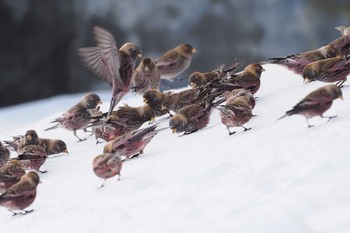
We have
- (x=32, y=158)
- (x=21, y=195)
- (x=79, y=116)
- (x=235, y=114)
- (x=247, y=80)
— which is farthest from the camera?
(x=79, y=116)

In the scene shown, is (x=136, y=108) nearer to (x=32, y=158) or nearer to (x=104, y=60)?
(x=104, y=60)

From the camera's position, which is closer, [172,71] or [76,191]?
[76,191]

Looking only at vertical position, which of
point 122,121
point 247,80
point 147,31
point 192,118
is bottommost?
point 147,31

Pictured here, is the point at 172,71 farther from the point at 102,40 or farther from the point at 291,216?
the point at 291,216

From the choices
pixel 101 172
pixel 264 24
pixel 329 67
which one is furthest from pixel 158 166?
pixel 264 24

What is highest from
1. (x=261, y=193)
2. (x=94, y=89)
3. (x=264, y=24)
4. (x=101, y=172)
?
(x=261, y=193)

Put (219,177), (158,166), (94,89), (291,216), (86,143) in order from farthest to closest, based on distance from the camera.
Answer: (94,89) < (86,143) < (158,166) < (219,177) < (291,216)

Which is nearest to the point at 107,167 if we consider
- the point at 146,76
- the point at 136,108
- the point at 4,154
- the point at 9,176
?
the point at 9,176

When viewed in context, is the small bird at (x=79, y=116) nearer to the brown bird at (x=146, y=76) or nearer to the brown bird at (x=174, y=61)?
the brown bird at (x=146, y=76)
